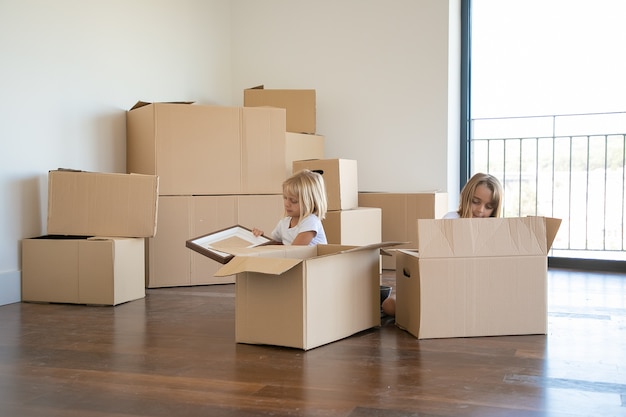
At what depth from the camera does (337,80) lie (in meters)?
4.63

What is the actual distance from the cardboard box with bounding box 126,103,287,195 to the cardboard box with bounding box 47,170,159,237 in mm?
417

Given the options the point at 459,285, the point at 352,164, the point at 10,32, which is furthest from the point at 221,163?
the point at 459,285

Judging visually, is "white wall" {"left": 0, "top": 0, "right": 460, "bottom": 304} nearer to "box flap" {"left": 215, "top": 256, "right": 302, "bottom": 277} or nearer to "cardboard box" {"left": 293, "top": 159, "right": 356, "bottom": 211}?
"cardboard box" {"left": 293, "top": 159, "right": 356, "bottom": 211}

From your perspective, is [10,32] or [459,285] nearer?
[459,285]

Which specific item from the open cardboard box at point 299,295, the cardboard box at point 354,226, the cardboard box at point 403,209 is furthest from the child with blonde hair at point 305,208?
the cardboard box at point 403,209

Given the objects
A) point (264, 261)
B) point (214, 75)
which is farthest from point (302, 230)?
point (214, 75)

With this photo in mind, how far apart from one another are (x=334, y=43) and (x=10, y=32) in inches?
88.5

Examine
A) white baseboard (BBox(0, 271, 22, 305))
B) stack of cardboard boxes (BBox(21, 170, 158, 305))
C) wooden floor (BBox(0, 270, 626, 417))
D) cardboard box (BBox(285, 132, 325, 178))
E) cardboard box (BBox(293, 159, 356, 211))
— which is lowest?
wooden floor (BBox(0, 270, 626, 417))

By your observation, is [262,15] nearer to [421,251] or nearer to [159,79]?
[159,79]

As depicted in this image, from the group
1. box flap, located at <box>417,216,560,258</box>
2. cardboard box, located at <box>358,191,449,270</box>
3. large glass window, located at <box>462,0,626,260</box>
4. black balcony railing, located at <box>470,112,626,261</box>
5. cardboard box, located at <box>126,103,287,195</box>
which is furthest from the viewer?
black balcony railing, located at <box>470,112,626,261</box>

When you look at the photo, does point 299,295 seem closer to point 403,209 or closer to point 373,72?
point 403,209

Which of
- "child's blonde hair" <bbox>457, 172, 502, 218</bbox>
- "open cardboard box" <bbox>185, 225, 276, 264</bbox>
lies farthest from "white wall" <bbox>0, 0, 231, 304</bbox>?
"child's blonde hair" <bbox>457, 172, 502, 218</bbox>

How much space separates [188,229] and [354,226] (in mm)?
922

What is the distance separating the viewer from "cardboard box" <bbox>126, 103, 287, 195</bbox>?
11.6 ft
